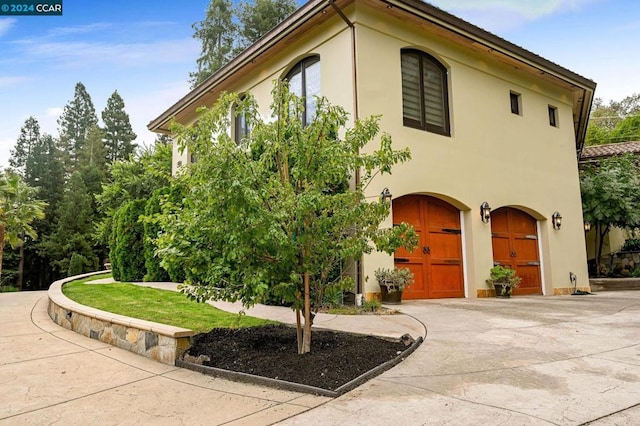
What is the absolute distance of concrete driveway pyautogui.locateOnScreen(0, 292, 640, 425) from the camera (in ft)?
8.38

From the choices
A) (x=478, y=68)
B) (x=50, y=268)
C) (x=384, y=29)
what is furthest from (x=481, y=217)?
(x=50, y=268)

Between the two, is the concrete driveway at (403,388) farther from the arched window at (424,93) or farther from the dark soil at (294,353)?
the arched window at (424,93)

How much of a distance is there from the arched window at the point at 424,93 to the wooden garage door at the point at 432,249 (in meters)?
1.57

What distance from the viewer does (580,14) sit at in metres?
13.0

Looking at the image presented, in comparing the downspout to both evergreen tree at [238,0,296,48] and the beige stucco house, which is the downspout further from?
evergreen tree at [238,0,296,48]

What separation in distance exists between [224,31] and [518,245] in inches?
873

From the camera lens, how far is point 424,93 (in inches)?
349

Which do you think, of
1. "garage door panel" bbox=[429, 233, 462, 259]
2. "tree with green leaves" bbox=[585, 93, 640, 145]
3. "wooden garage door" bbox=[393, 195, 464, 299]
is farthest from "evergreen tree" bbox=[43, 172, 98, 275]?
"tree with green leaves" bbox=[585, 93, 640, 145]

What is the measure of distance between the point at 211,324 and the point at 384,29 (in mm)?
6236

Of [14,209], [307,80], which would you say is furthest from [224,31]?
[307,80]

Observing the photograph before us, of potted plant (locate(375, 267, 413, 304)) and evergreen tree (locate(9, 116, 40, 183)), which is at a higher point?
evergreen tree (locate(9, 116, 40, 183))

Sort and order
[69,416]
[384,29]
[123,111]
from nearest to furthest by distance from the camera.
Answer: [69,416], [384,29], [123,111]

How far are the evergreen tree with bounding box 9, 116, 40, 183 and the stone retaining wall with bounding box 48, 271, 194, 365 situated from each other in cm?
3209

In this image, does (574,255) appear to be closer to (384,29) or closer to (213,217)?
(384,29)
